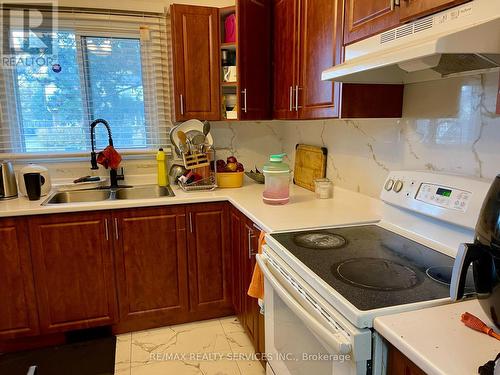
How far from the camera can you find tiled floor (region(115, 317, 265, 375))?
1945 mm

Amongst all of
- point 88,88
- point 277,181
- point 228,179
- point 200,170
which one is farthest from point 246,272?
point 88,88

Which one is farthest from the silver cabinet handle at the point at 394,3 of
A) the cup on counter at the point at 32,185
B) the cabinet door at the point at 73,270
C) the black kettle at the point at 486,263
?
the cup on counter at the point at 32,185

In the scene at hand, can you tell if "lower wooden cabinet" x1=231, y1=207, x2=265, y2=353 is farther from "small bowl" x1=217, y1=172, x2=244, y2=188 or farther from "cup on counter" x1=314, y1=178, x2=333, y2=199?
"cup on counter" x1=314, y1=178, x2=333, y2=199

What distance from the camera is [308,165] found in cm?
244

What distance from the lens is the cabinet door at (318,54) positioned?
5.16 ft

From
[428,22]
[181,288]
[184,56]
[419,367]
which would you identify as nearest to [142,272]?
[181,288]

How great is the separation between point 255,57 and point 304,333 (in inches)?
67.7

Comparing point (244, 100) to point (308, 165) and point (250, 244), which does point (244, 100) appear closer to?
point (308, 165)

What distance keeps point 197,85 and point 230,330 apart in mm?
1611

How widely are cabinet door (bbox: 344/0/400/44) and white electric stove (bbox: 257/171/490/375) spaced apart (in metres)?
0.56

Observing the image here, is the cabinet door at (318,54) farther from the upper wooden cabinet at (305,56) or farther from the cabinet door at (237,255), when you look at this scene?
the cabinet door at (237,255)

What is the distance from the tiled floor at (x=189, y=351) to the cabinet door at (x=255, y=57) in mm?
1378

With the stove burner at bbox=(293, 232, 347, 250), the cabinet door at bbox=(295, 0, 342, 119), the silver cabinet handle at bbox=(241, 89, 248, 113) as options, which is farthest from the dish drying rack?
the stove burner at bbox=(293, 232, 347, 250)

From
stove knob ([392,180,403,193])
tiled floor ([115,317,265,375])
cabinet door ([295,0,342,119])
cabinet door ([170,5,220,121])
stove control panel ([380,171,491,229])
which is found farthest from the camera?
cabinet door ([170,5,220,121])
